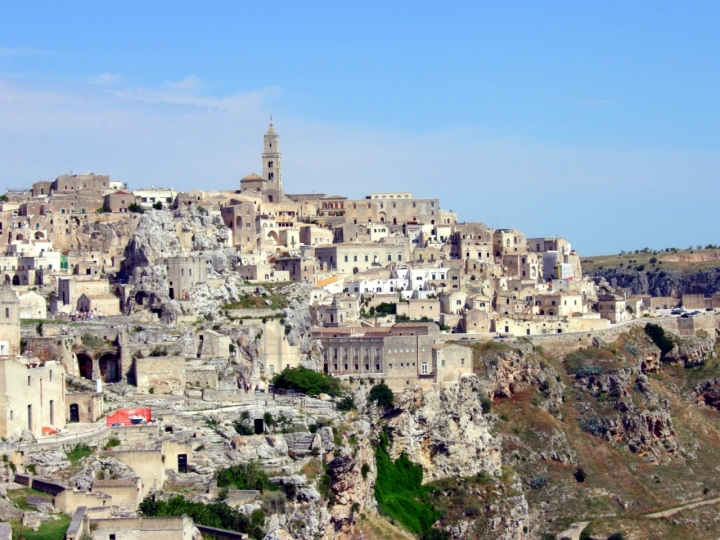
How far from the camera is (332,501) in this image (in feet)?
192

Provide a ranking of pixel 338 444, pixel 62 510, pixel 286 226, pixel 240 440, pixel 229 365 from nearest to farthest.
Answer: pixel 62 510 < pixel 240 440 < pixel 338 444 < pixel 229 365 < pixel 286 226

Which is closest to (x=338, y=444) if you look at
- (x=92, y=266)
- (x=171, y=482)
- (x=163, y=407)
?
(x=163, y=407)

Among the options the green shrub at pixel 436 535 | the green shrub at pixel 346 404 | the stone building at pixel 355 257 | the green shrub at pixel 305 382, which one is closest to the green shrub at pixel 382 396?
the green shrub at pixel 346 404

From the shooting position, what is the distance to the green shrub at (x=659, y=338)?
97519 mm

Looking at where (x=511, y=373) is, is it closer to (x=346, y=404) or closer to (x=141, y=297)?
(x=346, y=404)

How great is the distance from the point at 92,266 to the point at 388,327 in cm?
1630

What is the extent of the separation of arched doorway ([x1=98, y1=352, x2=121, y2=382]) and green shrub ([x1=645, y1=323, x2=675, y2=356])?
1818 inches

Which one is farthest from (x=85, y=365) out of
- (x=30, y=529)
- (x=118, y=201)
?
(x=118, y=201)

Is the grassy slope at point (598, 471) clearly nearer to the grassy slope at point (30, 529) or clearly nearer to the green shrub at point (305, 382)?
the green shrub at point (305, 382)

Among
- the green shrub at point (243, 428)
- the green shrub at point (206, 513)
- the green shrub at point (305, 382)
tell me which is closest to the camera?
the green shrub at point (206, 513)

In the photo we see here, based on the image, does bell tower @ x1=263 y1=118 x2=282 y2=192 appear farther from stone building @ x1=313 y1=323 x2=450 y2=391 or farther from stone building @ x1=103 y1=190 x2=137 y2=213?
stone building @ x1=313 y1=323 x2=450 y2=391

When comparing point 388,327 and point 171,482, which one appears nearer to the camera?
point 171,482

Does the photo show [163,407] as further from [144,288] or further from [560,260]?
[560,260]

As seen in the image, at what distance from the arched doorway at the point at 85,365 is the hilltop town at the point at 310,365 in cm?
6
